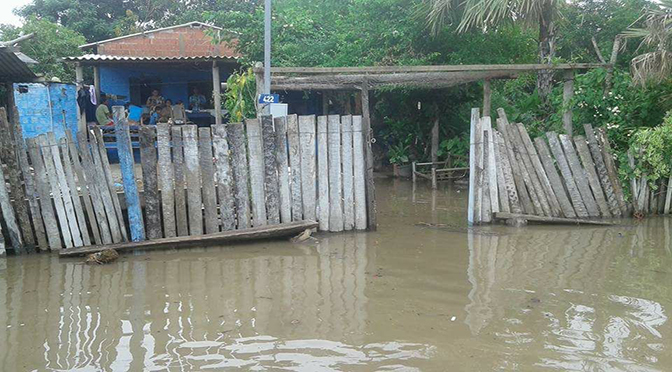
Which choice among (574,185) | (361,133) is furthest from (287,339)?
(574,185)

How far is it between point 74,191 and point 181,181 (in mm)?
1163

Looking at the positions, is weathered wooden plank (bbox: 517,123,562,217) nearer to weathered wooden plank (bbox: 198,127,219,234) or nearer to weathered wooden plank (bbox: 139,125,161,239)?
weathered wooden plank (bbox: 198,127,219,234)

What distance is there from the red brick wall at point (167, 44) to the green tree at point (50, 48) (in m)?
2.44

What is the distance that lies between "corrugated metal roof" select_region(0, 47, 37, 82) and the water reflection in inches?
223

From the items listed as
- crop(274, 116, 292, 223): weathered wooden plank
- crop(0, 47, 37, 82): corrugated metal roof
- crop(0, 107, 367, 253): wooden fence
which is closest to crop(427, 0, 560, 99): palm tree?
crop(0, 107, 367, 253): wooden fence

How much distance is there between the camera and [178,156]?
6711 millimetres

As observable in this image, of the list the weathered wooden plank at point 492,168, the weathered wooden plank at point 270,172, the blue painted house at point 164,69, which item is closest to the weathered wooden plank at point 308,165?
the weathered wooden plank at point 270,172

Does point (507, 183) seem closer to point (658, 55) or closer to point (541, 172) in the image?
point (541, 172)

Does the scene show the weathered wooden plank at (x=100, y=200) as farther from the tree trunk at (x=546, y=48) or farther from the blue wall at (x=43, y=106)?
the tree trunk at (x=546, y=48)

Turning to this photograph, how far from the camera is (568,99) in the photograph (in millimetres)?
9336

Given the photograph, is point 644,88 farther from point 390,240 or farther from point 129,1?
point 129,1

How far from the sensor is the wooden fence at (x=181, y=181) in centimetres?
647

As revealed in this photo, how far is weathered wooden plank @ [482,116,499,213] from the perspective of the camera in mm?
7914

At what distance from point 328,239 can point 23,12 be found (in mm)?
27227
